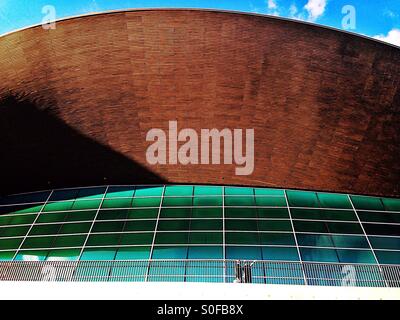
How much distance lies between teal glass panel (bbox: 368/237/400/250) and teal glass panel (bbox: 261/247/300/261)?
3752 millimetres

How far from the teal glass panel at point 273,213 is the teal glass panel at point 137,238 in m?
5.30

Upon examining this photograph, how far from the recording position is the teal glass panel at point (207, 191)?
21.0 meters

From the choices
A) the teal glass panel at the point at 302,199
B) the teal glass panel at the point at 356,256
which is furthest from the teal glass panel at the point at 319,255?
the teal glass panel at the point at 302,199

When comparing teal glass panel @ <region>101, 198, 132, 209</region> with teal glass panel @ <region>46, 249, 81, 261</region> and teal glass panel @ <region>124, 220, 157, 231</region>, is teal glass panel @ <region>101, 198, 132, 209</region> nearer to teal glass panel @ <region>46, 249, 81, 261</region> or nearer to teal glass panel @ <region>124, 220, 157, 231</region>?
teal glass panel @ <region>124, 220, 157, 231</region>

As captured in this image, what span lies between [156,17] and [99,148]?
23.3ft

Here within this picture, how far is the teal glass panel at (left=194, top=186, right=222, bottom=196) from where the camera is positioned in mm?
21000

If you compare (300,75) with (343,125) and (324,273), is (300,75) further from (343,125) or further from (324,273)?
(324,273)

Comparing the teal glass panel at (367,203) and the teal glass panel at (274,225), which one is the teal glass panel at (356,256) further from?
the teal glass panel at (367,203)

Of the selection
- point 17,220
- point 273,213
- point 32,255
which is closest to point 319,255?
point 273,213

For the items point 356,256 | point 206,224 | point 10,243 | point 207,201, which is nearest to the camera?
point 356,256

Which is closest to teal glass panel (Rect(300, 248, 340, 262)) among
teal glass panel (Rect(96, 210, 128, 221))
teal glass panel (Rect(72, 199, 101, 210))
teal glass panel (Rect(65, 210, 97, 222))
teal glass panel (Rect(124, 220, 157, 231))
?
teal glass panel (Rect(124, 220, 157, 231))

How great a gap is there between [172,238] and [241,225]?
3243 millimetres

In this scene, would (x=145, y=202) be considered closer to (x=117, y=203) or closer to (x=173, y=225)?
(x=117, y=203)

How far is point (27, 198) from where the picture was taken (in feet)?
72.4
